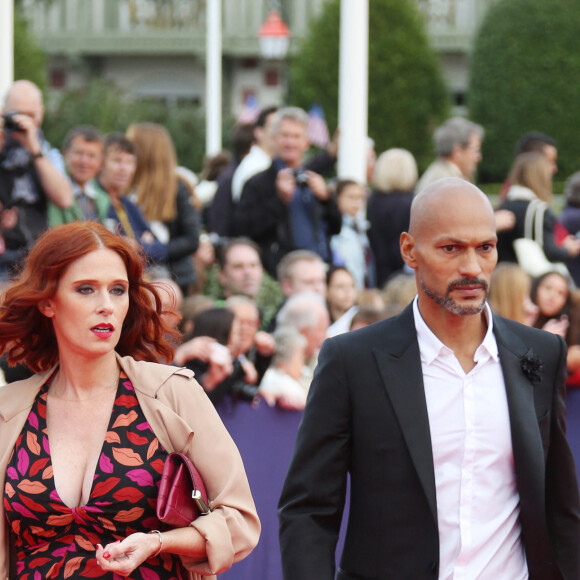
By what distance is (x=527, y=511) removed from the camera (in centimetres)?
346

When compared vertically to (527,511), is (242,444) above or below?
below

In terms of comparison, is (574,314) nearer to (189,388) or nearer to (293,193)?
(293,193)

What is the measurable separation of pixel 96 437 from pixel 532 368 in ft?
4.23

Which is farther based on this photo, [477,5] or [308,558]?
[477,5]

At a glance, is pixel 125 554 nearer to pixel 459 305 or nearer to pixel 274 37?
pixel 459 305

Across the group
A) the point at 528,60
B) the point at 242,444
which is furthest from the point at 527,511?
the point at 528,60

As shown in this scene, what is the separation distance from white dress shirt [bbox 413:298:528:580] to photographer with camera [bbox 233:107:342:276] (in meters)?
5.39

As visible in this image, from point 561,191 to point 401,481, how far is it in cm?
2136

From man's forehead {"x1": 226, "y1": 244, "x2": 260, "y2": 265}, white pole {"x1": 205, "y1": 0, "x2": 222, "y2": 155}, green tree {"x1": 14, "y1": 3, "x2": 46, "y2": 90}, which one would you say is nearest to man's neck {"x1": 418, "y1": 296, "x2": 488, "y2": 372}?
man's forehead {"x1": 226, "y1": 244, "x2": 260, "y2": 265}

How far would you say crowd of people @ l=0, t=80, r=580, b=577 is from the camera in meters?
6.65

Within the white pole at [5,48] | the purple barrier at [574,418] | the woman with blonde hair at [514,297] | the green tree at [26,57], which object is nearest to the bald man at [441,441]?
the purple barrier at [574,418]

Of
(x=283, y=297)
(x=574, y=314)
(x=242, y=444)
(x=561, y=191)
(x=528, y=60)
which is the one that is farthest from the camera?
(x=528, y=60)

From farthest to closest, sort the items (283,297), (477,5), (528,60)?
(477,5), (528,60), (283,297)

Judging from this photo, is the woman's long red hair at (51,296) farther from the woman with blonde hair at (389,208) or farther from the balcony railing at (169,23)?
the balcony railing at (169,23)
